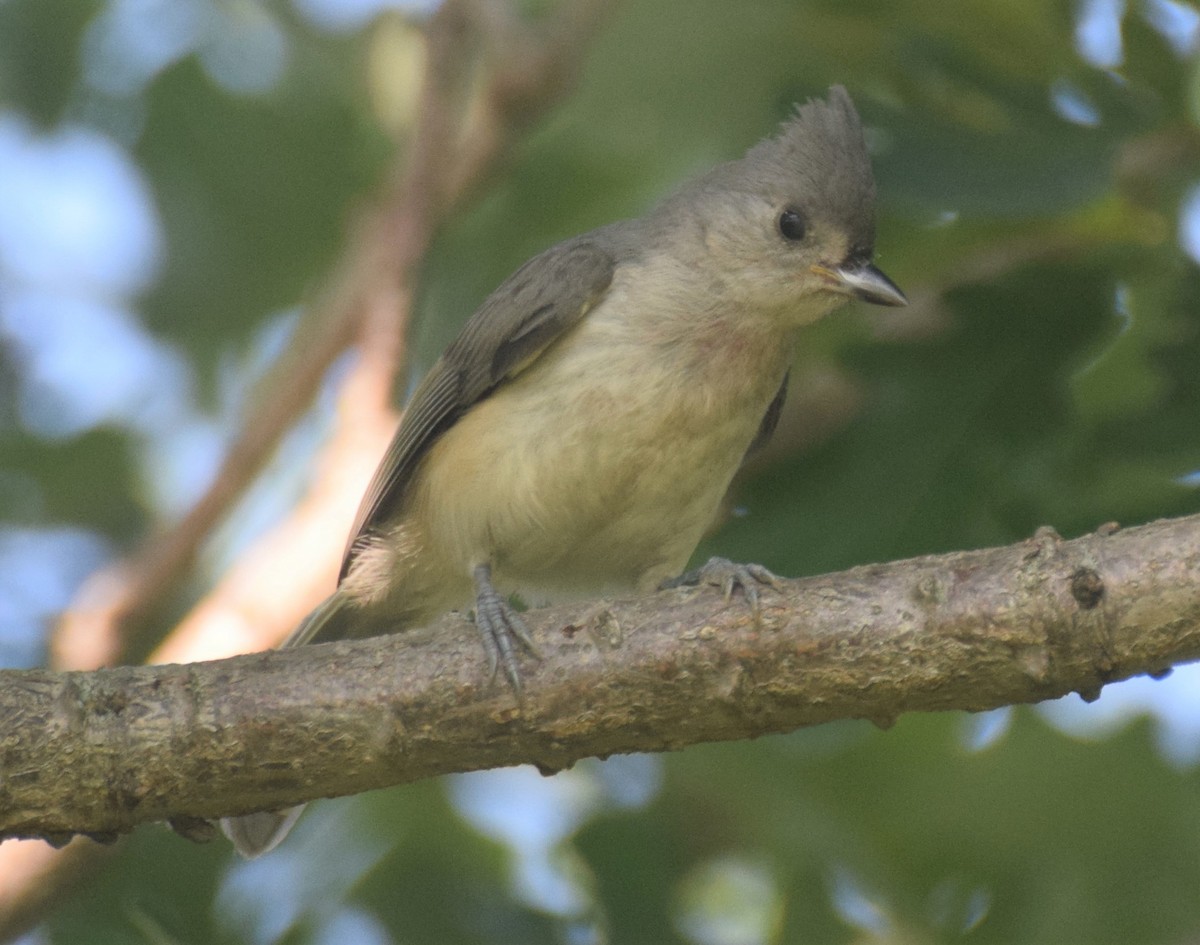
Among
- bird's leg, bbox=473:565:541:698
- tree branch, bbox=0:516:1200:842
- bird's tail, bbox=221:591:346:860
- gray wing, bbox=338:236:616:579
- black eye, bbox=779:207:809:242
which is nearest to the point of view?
tree branch, bbox=0:516:1200:842

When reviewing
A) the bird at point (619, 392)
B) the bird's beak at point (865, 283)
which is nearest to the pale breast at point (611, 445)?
the bird at point (619, 392)

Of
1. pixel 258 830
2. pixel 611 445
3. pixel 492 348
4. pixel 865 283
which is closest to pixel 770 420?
pixel 865 283

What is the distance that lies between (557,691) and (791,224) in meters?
1.82

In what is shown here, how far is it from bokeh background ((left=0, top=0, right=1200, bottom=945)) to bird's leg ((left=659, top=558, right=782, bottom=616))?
164 mm

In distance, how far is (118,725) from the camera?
3.10 m

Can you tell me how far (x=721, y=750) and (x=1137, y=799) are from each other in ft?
3.89

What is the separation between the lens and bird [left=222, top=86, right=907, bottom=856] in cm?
411

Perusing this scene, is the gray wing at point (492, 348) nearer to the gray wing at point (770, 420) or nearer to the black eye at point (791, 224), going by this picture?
the black eye at point (791, 224)

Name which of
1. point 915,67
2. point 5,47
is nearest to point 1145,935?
point 915,67

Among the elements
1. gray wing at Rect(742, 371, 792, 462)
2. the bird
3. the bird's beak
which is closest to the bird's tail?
the bird

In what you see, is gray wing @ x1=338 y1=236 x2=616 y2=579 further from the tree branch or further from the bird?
the tree branch

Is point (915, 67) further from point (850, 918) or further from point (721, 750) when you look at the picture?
point (850, 918)

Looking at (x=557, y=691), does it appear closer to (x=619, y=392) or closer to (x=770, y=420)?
(x=619, y=392)

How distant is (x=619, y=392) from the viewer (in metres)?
4.09
